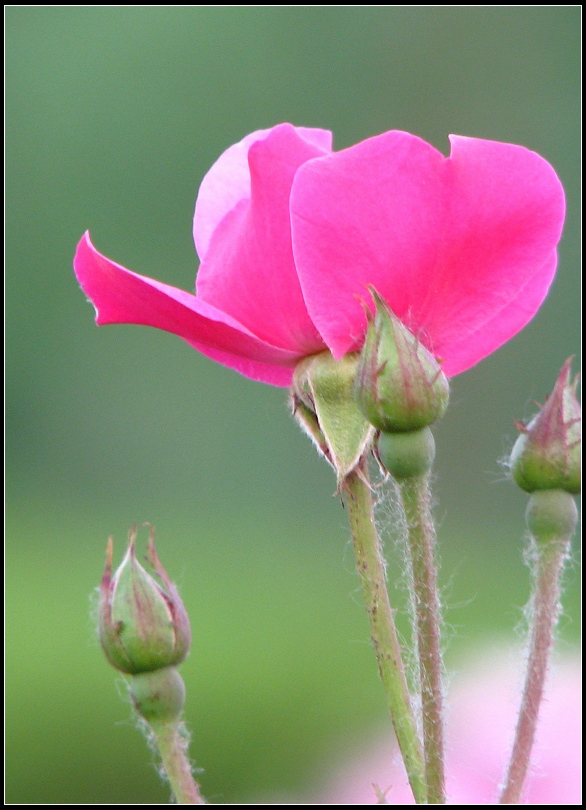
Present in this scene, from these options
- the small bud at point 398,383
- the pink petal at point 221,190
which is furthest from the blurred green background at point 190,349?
the small bud at point 398,383

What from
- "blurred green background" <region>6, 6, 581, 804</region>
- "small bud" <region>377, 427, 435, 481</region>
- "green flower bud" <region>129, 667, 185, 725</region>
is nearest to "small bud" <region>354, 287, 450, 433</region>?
"small bud" <region>377, 427, 435, 481</region>

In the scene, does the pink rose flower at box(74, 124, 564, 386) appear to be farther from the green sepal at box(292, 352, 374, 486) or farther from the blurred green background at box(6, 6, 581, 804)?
the blurred green background at box(6, 6, 581, 804)

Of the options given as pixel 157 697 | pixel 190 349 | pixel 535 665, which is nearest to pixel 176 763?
pixel 157 697

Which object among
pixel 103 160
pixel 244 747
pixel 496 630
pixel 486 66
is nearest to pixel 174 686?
pixel 244 747

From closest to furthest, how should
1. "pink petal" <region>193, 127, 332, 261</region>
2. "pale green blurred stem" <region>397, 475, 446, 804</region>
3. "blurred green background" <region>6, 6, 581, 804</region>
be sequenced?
"pale green blurred stem" <region>397, 475, 446, 804</region>
"pink petal" <region>193, 127, 332, 261</region>
"blurred green background" <region>6, 6, 581, 804</region>

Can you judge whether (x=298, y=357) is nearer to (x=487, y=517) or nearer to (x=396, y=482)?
(x=396, y=482)

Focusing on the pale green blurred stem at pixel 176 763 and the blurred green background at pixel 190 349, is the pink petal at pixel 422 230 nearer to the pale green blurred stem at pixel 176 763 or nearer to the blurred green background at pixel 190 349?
the pale green blurred stem at pixel 176 763
